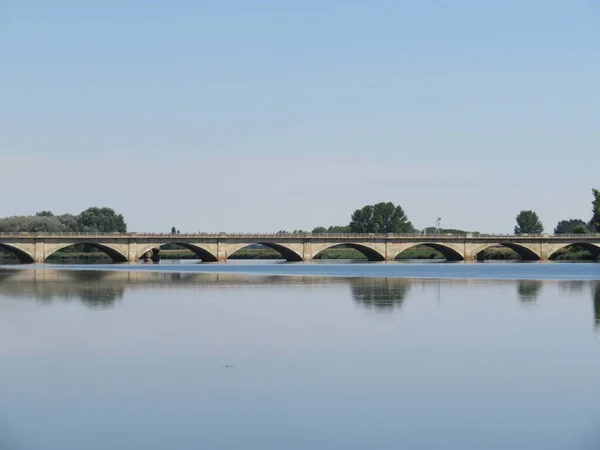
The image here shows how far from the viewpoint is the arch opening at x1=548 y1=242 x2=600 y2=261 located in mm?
132550

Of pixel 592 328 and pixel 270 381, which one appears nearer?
pixel 270 381

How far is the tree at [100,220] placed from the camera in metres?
169

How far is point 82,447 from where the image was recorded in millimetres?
14898

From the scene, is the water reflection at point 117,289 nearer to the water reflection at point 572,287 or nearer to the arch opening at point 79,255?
the water reflection at point 572,287

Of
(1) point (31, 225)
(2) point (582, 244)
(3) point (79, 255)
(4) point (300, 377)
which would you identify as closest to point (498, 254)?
(2) point (582, 244)

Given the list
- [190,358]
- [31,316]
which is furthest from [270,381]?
[31,316]

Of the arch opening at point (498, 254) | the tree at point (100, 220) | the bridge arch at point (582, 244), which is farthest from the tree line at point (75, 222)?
the bridge arch at point (582, 244)

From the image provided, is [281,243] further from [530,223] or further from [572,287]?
[530,223]

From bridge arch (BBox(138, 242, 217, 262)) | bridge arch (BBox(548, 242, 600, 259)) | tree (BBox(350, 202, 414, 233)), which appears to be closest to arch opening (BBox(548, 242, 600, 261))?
bridge arch (BBox(548, 242, 600, 259))

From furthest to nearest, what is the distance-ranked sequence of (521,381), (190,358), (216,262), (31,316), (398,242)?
(398,242) → (216,262) → (31,316) → (190,358) → (521,381)

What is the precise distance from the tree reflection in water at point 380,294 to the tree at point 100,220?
11656cm

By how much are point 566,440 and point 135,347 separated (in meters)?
13.8

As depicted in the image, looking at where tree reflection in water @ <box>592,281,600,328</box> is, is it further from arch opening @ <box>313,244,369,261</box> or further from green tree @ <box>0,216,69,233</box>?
green tree @ <box>0,216,69,233</box>

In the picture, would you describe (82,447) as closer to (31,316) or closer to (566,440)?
(566,440)
